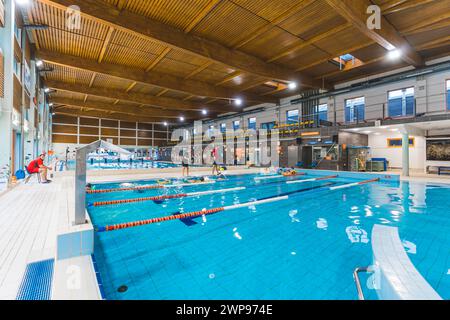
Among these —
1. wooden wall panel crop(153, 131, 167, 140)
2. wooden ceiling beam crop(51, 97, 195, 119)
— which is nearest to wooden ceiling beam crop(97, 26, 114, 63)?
wooden ceiling beam crop(51, 97, 195, 119)

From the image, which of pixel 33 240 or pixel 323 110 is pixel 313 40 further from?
pixel 33 240

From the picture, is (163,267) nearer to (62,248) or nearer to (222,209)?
(62,248)

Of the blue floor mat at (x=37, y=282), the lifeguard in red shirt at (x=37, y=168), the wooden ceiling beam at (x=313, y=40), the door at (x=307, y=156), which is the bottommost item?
the blue floor mat at (x=37, y=282)

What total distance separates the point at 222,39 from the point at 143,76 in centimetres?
513

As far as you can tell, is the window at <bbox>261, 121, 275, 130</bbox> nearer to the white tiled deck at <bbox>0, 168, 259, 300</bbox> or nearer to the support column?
the support column

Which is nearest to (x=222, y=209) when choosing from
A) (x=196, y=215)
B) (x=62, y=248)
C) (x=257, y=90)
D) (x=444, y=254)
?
(x=196, y=215)

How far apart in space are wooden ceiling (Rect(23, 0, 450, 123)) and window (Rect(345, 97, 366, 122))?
1599 mm

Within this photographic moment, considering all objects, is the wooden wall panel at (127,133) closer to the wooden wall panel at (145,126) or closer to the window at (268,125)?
the wooden wall panel at (145,126)

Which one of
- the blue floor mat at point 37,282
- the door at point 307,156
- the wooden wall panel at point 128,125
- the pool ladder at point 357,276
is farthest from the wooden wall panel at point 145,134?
the pool ladder at point 357,276

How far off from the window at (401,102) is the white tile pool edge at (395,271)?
11738 mm

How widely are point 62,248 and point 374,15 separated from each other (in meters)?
9.58

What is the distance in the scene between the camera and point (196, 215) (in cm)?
470

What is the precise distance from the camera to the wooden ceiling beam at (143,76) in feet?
29.8

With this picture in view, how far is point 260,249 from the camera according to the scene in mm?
3062
